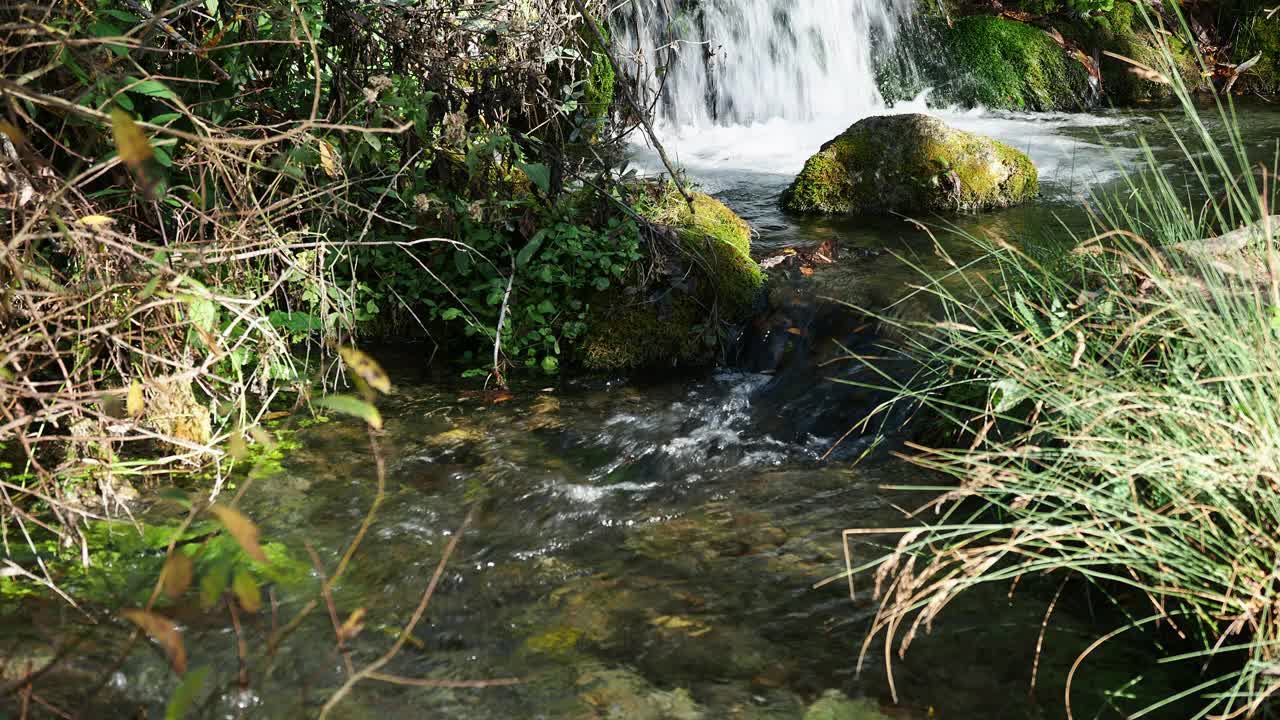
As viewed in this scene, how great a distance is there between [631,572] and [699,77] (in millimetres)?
6995

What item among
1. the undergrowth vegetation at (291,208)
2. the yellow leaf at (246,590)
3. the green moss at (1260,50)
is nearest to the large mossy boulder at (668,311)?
the undergrowth vegetation at (291,208)

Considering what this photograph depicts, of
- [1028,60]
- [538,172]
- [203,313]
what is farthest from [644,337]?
[1028,60]

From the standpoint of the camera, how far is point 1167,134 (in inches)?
349

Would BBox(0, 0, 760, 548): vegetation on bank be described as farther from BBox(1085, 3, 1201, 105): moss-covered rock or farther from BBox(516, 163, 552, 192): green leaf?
BBox(1085, 3, 1201, 105): moss-covered rock

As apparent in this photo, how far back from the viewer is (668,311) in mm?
5285

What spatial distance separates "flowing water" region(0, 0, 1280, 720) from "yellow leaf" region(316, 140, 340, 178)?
1075 mm

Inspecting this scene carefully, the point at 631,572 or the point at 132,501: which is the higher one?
the point at 132,501

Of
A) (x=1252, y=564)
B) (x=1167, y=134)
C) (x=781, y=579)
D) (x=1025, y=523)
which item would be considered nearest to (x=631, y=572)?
(x=781, y=579)

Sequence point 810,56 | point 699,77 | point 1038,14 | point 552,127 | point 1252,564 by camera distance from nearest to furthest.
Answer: point 1252,564
point 552,127
point 699,77
point 810,56
point 1038,14

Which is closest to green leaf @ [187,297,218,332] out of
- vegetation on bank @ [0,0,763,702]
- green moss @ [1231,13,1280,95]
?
vegetation on bank @ [0,0,763,702]

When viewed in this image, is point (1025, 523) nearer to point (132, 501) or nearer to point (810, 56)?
point (132, 501)

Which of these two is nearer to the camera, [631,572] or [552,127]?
[631,572]

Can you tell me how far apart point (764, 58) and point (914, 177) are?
3.19 m

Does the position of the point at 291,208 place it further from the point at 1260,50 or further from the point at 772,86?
the point at 1260,50
